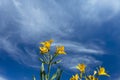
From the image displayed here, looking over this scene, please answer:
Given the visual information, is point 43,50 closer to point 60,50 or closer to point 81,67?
point 60,50

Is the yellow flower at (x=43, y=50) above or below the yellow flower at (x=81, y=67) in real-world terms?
above

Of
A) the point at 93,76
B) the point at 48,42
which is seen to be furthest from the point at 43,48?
the point at 93,76

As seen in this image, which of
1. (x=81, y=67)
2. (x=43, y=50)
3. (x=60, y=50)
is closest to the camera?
(x=81, y=67)

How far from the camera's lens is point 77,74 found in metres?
6.58

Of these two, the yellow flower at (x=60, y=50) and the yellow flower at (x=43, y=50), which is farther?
the yellow flower at (x=60, y=50)

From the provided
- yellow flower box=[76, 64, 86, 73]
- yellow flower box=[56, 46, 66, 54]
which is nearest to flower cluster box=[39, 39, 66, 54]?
A: yellow flower box=[56, 46, 66, 54]

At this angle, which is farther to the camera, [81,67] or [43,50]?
[43,50]

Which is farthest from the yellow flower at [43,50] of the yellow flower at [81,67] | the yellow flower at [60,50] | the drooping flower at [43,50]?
the yellow flower at [81,67]

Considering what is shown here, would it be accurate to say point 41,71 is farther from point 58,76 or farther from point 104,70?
point 104,70

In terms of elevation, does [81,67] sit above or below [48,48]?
below

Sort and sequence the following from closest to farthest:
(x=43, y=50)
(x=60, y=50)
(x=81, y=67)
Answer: (x=81, y=67) → (x=43, y=50) → (x=60, y=50)

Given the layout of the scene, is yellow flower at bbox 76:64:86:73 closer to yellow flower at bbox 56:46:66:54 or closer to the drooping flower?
yellow flower at bbox 56:46:66:54

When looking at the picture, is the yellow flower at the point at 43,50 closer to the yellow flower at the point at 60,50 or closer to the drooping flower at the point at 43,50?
the drooping flower at the point at 43,50

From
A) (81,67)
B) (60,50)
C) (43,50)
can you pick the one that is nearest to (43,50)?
(43,50)
